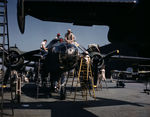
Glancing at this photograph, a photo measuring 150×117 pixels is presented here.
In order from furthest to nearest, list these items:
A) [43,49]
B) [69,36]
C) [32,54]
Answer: [32,54]
[43,49]
[69,36]

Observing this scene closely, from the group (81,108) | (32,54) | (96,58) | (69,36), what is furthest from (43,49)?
(81,108)

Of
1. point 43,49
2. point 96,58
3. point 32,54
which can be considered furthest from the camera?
point 96,58

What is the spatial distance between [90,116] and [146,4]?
4.48m

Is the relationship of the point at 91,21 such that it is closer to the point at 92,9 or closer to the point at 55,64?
the point at 92,9

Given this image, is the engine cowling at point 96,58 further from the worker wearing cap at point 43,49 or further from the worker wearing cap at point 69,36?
the worker wearing cap at point 43,49

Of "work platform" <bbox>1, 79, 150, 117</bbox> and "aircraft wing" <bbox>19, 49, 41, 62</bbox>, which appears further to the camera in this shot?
"aircraft wing" <bbox>19, 49, 41, 62</bbox>

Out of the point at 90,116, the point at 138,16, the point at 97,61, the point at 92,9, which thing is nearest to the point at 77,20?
the point at 92,9

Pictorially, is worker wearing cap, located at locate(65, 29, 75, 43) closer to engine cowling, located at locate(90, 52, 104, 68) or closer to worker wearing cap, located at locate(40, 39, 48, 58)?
worker wearing cap, located at locate(40, 39, 48, 58)

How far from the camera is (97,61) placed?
1329cm

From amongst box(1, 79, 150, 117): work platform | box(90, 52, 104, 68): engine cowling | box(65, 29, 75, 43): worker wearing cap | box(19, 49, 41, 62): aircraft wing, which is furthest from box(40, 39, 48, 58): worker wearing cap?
box(90, 52, 104, 68): engine cowling

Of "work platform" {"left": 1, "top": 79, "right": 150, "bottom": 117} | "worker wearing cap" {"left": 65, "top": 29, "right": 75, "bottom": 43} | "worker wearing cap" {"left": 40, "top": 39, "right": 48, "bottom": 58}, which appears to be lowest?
"work platform" {"left": 1, "top": 79, "right": 150, "bottom": 117}

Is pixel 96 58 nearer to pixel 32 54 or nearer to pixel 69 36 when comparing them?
pixel 69 36

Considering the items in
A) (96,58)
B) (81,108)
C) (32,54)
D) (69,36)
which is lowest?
(81,108)

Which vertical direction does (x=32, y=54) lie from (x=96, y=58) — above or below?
above
